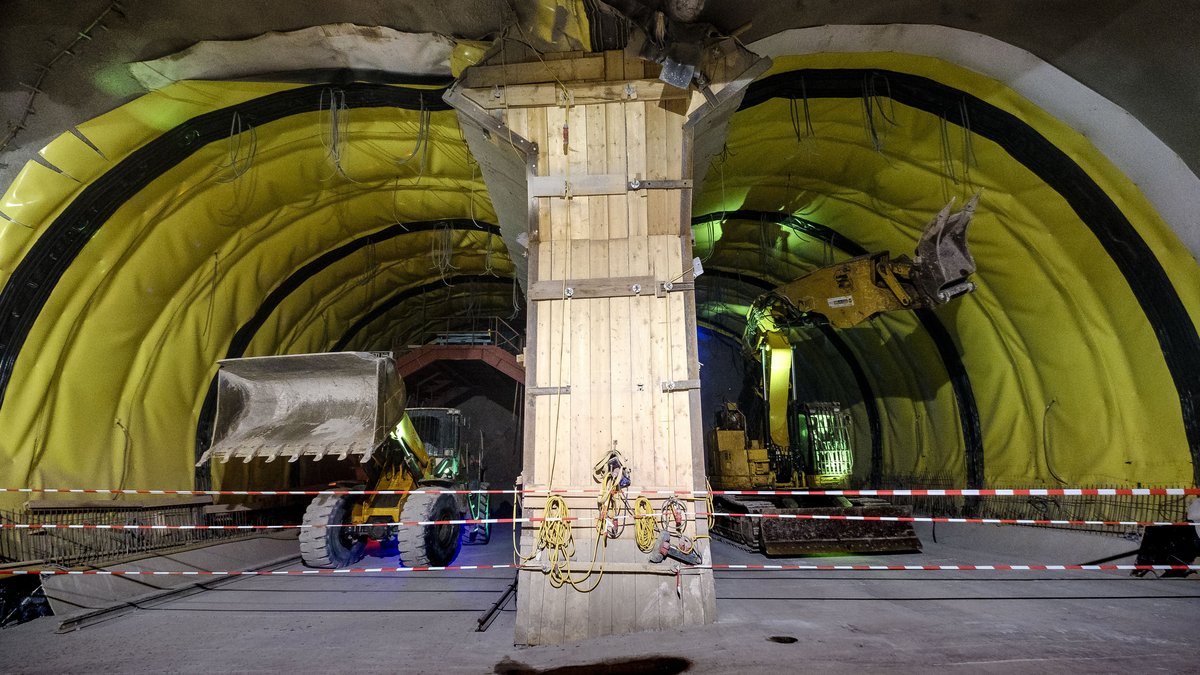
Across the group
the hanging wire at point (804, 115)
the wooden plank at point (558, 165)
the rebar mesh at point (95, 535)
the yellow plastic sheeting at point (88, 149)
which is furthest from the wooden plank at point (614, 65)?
the rebar mesh at point (95, 535)

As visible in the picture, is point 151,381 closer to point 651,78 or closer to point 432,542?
point 432,542

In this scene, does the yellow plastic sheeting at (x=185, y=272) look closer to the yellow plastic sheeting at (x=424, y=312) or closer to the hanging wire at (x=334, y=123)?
the hanging wire at (x=334, y=123)

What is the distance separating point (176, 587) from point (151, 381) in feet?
11.6

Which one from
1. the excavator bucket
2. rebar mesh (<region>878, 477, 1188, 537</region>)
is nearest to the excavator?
the excavator bucket

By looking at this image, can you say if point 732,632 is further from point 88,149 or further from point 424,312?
point 424,312

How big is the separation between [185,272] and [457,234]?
16.7ft

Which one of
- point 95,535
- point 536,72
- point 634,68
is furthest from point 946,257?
point 95,535

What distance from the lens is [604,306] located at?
5.49 meters

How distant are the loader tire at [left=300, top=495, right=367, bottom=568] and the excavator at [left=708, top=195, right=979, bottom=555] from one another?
252 inches

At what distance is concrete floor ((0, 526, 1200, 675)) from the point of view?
3719mm

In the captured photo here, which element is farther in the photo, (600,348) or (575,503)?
(600,348)

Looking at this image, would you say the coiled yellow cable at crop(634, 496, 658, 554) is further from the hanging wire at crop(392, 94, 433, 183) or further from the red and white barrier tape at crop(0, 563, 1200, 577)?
the hanging wire at crop(392, 94, 433, 183)

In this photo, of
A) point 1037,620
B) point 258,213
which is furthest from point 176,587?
point 1037,620

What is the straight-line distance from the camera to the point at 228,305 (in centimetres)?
1023
